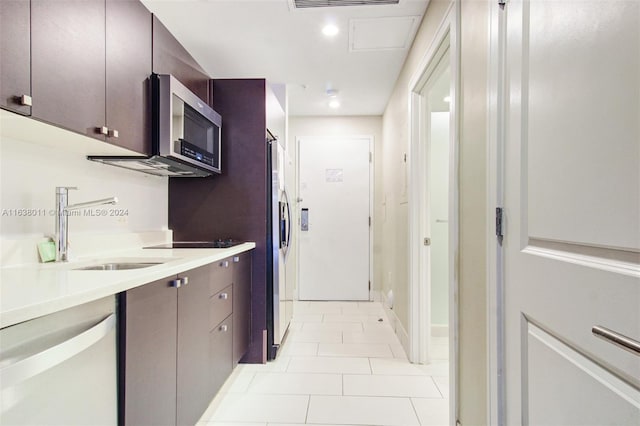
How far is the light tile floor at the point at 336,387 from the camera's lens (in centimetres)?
167

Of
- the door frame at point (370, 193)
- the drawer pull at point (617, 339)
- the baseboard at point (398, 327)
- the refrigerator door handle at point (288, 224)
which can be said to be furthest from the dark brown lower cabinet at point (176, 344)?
the door frame at point (370, 193)

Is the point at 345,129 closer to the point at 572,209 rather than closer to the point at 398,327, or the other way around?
the point at 398,327

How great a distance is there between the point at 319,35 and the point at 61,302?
223 cm

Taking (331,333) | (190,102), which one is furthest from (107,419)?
(331,333)

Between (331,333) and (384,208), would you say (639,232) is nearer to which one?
(331,333)

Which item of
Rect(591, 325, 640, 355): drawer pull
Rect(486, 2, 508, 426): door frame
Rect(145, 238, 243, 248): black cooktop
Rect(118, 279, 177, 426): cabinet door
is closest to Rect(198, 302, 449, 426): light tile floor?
Rect(118, 279, 177, 426): cabinet door

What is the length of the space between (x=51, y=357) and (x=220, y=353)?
3.62 ft

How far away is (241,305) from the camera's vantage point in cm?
211

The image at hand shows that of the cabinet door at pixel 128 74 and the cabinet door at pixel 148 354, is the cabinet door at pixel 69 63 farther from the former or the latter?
the cabinet door at pixel 148 354

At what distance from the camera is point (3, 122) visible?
1032mm

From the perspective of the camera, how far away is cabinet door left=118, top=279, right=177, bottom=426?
970 mm

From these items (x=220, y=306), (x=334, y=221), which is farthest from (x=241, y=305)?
(x=334, y=221)

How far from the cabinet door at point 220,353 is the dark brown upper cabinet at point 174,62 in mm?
1422

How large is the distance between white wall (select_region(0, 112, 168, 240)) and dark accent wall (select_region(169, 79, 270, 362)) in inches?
17.7
